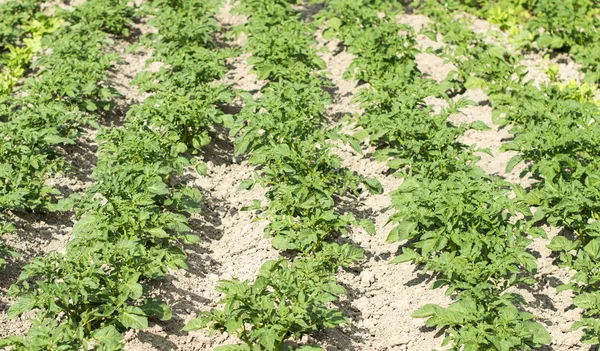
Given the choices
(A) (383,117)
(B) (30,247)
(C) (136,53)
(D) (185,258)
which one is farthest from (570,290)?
(C) (136,53)

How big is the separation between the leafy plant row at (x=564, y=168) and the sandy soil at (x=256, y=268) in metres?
0.24

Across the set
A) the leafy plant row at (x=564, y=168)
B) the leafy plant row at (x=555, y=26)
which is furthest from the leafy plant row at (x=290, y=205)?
the leafy plant row at (x=555, y=26)

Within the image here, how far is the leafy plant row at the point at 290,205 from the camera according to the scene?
514 cm

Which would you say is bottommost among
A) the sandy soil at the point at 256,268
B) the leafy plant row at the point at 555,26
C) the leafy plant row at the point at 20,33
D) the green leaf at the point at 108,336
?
the sandy soil at the point at 256,268

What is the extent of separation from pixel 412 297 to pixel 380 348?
0.56m

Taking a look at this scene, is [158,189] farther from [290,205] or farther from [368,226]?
[368,226]

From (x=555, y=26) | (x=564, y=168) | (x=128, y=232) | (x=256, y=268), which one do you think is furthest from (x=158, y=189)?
(x=555, y=26)

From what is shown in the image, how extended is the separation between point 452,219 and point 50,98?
3.93m

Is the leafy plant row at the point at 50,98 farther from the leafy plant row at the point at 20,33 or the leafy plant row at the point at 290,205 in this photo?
the leafy plant row at the point at 290,205

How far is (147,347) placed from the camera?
550 centimetres

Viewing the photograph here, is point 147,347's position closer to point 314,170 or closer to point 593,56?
point 314,170

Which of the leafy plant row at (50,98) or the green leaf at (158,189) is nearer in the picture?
the green leaf at (158,189)

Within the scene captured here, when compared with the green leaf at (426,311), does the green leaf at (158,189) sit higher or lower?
higher

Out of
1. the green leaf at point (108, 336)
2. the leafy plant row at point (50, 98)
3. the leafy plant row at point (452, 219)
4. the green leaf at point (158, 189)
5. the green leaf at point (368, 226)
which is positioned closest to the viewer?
the green leaf at point (108, 336)
